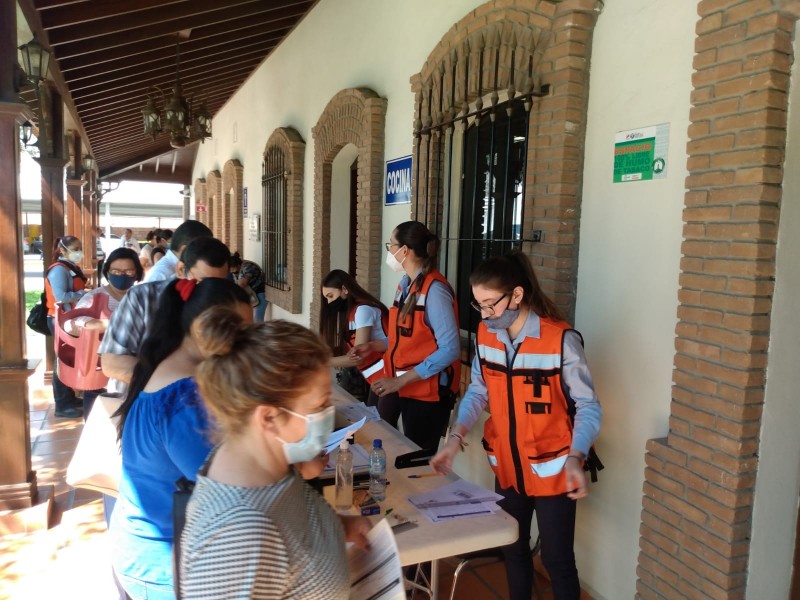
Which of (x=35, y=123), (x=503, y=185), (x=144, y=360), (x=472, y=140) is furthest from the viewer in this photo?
(x=35, y=123)

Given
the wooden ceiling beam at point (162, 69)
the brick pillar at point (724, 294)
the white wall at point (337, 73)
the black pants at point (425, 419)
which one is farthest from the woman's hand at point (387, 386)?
the wooden ceiling beam at point (162, 69)

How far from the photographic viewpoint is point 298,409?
1.22 m

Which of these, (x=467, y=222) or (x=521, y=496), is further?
(x=467, y=222)

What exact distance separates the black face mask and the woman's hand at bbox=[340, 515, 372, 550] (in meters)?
2.70

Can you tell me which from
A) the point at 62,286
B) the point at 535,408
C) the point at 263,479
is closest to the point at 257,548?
the point at 263,479

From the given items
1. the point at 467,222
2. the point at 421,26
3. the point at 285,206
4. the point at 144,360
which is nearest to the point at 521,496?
the point at 144,360

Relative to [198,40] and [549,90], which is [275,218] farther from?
[549,90]

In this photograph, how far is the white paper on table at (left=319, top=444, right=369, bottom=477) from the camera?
2311 mm

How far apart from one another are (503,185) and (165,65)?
250 inches

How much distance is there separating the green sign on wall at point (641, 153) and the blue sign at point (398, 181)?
7.14 ft

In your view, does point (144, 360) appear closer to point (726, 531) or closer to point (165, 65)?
point (726, 531)

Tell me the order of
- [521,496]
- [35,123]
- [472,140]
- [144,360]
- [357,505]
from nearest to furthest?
1. [144,360]
2. [357,505]
3. [521,496]
4. [472,140]
5. [35,123]

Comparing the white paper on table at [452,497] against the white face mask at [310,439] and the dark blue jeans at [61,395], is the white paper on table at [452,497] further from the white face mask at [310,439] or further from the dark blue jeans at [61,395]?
the dark blue jeans at [61,395]

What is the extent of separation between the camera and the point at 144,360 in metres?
1.82
